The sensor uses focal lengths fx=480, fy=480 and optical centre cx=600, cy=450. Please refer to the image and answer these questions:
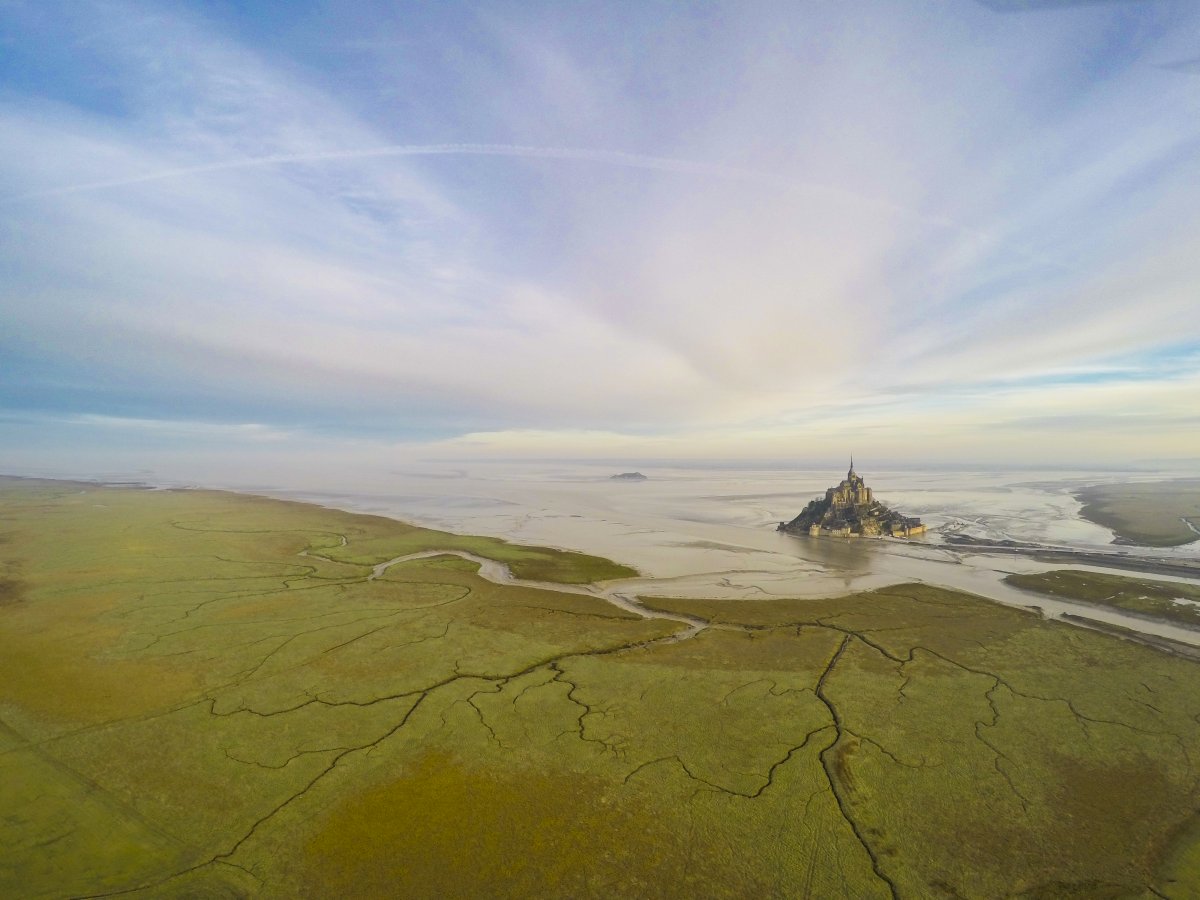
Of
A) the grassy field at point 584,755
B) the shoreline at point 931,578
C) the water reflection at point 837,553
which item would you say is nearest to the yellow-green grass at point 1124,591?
the shoreline at point 931,578

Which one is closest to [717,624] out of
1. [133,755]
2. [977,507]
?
[133,755]

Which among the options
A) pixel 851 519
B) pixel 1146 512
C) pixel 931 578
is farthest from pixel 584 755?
pixel 1146 512

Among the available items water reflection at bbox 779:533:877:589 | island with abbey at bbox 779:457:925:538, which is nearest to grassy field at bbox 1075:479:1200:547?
island with abbey at bbox 779:457:925:538

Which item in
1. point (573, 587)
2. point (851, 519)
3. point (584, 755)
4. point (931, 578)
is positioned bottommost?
point (584, 755)

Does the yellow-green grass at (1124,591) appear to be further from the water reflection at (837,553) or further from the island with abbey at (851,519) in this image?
the island with abbey at (851,519)

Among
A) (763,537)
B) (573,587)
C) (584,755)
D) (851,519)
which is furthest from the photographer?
(851,519)

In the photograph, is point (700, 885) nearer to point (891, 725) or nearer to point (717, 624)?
point (891, 725)

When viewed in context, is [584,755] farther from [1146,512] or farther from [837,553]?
[1146,512]

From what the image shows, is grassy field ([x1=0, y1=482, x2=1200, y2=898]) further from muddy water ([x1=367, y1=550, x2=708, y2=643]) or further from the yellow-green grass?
the yellow-green grass
